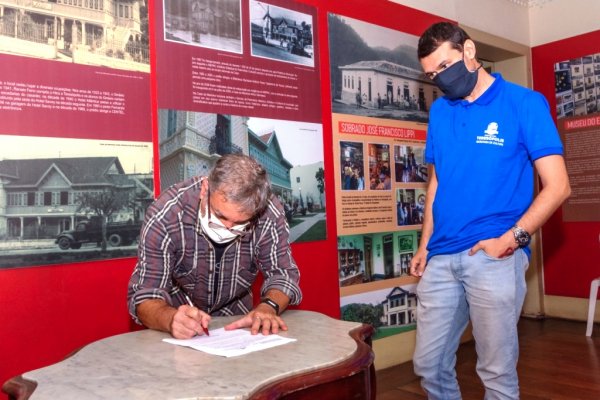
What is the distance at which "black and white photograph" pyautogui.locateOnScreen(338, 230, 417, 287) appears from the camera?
363 cm

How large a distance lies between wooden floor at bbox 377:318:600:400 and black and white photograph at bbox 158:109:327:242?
1.09 meters

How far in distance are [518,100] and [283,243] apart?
1.05 metres

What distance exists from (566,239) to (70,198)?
4.57 m

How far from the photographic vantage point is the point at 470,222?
209 centimetres

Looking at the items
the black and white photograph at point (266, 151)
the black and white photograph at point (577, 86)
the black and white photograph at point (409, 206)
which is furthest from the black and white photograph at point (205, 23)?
the black and white photograph at point (577, 86)

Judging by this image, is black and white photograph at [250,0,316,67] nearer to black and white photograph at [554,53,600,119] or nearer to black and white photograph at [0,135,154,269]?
black and white photograph at [0,135,154,269]

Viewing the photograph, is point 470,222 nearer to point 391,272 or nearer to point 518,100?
point 518,100

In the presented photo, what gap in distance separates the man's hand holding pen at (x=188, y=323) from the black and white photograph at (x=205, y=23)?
1684mm

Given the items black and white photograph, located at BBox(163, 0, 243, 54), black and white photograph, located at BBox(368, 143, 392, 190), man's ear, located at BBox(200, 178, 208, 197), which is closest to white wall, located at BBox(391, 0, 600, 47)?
black and white photograph, located at BBox(368, 143, 392, 190)

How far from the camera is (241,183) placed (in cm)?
173

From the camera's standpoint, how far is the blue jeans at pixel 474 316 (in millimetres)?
1985

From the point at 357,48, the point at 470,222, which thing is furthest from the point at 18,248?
the point at 357,48

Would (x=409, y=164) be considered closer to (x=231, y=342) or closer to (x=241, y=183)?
(x=241, y=183)

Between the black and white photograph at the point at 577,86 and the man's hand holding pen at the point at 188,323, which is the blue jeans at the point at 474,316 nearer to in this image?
the man's hand holding pen at the point at 188,323
